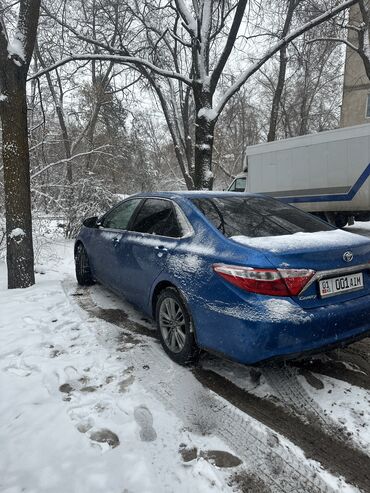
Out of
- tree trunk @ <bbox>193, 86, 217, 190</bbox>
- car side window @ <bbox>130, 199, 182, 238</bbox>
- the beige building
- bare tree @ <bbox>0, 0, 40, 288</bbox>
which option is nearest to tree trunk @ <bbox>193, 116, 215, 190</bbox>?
tree trunk @ <bbox>193, 86, 217, 190</bbox>

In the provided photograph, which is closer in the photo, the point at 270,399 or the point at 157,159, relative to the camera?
the point at 270,399

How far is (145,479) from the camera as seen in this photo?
1963 millimetres

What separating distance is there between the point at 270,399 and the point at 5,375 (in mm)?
2136

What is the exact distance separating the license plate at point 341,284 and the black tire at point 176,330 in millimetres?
1066

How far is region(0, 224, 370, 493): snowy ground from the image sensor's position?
199 centimetres

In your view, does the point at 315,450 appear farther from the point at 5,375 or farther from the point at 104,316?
the point at 104,316

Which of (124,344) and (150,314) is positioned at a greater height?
(150,314)

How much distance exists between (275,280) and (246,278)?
0.19m

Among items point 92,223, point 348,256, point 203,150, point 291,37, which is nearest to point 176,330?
point 348,256

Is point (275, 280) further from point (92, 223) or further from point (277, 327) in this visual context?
point (92, 223)

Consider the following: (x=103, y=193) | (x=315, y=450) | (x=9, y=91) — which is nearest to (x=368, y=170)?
(x=103, y=193)

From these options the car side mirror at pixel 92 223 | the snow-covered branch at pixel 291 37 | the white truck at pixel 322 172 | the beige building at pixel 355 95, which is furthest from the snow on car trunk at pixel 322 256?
the beige building at pixel 355 95

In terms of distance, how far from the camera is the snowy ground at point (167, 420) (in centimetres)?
199

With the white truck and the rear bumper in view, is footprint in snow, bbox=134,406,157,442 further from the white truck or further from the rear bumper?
the white truck
